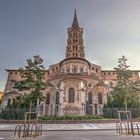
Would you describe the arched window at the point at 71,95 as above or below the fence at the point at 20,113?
above

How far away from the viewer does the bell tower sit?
187ft

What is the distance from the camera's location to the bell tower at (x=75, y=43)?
57.1 m

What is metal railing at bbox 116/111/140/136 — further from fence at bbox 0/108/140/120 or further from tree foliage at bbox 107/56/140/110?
fence at bbox 0/108/140/120

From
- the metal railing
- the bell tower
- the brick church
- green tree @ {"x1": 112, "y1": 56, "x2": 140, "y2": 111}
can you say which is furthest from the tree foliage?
the bell tower

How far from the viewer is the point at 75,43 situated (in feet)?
193

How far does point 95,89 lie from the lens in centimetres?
4391

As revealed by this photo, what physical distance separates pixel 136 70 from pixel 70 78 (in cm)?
3752

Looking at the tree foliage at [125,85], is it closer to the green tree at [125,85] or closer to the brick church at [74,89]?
the green tree at [125,85]

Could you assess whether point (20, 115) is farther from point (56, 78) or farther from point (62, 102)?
point (56, 78)

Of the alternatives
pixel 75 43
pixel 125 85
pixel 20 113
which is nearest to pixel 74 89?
pixel 20 113

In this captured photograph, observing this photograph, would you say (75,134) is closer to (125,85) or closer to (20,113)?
(125,85)

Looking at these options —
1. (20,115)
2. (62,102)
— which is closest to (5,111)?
(20,115)

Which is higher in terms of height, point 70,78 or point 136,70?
point 136,70

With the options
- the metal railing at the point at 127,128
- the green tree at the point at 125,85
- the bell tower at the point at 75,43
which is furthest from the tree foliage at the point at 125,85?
the bell tower at the point at 75,43
